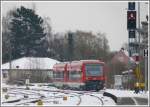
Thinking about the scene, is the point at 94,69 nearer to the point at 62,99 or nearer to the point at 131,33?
the point at 131,33

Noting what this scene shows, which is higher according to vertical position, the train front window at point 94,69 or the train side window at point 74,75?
the train front window at point 94,69

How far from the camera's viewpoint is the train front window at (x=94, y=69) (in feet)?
172

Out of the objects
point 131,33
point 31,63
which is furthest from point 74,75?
point 31,63

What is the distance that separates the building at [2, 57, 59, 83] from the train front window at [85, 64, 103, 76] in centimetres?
2355

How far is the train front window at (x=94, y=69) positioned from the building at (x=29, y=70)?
23.5m

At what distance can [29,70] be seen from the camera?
8606 centimetres

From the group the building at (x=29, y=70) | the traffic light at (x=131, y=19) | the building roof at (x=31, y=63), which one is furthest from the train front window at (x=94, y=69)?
the building roof at (x=31, y=63)

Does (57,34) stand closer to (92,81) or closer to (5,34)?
(5,34)

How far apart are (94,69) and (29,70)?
34.1m

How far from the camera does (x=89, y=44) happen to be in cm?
11119

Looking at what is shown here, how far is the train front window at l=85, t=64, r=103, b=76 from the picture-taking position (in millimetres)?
52562

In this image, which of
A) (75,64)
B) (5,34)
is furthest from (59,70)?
(5,34)

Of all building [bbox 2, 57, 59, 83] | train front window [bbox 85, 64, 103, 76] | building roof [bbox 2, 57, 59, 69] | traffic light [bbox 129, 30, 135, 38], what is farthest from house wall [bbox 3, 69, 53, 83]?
traffic light [bbox 129, 30, 135, 38]

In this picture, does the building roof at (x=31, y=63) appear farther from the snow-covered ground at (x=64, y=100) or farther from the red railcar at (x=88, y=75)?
the snow-covered ground at (x=64, y=100)
